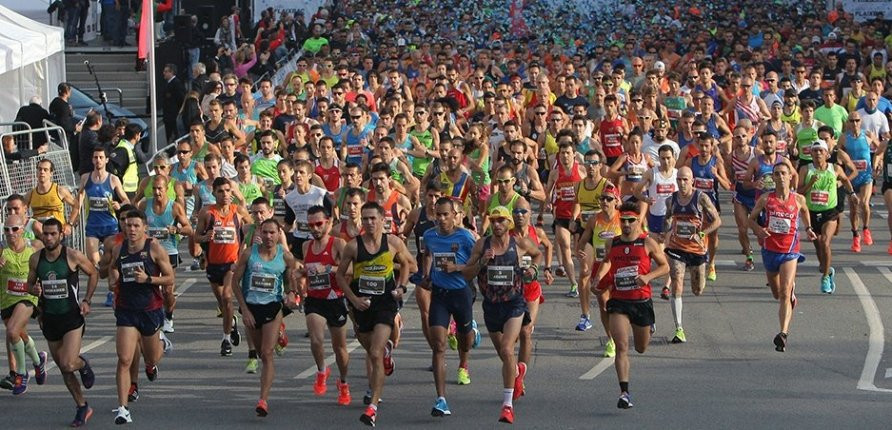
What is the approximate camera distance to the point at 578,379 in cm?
1324

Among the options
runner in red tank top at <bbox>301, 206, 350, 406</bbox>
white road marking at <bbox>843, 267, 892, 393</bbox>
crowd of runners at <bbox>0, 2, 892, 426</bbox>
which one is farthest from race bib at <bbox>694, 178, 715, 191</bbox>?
runner in red tank top at <bbox>301, 206, 350, 406</bbox>

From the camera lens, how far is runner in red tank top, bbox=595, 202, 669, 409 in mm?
12133

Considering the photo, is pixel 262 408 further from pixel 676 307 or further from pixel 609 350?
pixel 676 307

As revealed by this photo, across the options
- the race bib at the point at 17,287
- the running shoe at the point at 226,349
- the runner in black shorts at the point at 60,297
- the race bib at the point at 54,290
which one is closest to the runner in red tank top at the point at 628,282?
the running shoe at the point at 226,349

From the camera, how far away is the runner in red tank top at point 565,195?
16.1 metres

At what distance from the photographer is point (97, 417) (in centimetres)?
1213

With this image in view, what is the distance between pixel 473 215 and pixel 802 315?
3256mm

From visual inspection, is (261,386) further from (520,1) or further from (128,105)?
(520,1)

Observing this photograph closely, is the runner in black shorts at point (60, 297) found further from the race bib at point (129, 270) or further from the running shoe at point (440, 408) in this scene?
the running shoe at point (440, 408)

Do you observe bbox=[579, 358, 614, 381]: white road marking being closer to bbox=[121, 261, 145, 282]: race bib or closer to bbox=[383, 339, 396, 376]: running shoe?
bbox=[383, 339, 396, 376]: running shoe

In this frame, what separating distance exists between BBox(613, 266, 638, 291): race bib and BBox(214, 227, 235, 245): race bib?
3736 mm

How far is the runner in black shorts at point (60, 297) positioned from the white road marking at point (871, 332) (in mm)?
5871

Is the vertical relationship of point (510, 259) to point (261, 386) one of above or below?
above

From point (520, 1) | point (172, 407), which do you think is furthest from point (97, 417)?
point (520, 1)
